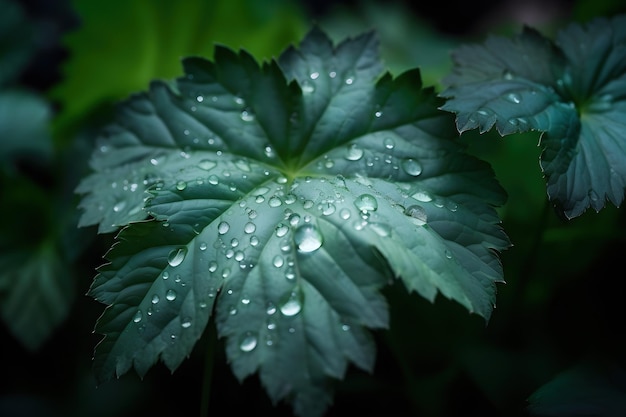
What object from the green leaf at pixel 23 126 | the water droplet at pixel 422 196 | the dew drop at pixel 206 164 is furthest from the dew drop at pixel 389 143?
the green leaf at pixel 23 126

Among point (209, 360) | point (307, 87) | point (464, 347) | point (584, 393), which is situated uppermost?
point (307, 87)

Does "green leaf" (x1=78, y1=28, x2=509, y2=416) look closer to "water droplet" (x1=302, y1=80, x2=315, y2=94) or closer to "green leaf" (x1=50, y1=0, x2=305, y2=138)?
"water droplet" (x1=302, y1=80, x2=315, y2=94)

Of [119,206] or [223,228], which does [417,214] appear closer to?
[223,228]

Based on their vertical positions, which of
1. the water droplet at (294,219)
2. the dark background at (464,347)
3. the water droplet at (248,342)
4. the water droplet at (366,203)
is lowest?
the dark background at (464,347)

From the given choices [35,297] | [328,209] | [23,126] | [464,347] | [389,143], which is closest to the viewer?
[328,209]

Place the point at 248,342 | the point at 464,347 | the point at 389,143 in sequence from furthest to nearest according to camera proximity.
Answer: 1. the point at 464,347
2. the point at 389,143
3. the point at 248,342

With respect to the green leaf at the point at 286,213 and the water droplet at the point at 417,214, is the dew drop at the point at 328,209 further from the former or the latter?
the water droplet at the point at 417,214

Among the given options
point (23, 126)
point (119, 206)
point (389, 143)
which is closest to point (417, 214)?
point (389, 143)
